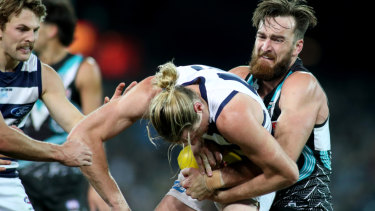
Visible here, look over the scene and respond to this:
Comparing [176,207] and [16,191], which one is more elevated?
[16,191]

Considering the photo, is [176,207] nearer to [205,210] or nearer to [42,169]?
[205,210]

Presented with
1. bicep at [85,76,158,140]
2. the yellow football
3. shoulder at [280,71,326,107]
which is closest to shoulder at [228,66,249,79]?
shoulder at [280,71,326,107]

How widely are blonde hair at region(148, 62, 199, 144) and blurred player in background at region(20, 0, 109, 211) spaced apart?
2.18m

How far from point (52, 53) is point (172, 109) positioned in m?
2.88

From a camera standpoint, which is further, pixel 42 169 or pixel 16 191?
pixel 42 169

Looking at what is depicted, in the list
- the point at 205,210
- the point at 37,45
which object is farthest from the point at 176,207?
the point at 37,45

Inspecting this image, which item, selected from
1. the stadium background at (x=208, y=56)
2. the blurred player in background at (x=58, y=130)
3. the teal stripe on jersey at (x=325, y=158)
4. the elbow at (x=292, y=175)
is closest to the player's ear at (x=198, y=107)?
the elbow at (x=292, y=175)

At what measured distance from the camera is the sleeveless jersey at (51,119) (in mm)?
5531

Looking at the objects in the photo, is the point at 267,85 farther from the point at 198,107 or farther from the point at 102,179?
the point at 102,179

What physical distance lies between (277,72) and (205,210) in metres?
1.20

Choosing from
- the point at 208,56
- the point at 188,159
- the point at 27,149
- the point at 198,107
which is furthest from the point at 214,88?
the point at 208,56

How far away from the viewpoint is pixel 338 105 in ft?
43.0

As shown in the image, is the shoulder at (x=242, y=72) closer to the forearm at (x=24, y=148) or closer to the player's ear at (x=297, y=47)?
the player's ear at (x=297, y=47)

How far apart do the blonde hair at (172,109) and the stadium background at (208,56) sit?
785 cm
